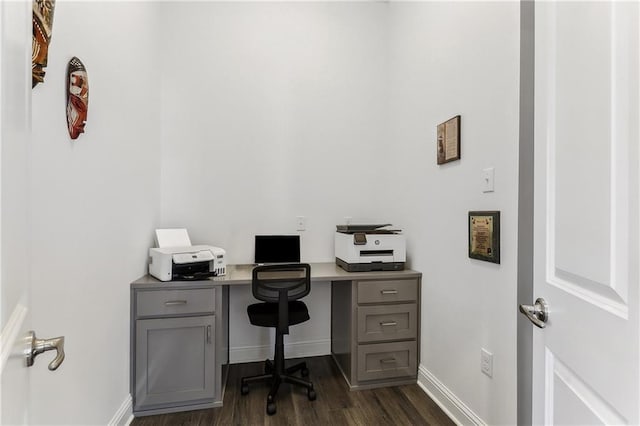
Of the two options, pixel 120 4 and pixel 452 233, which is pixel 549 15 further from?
pixel 120 4

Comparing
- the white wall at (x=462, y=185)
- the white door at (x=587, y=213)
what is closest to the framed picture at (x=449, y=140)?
the white wall at (x=462, y=185)

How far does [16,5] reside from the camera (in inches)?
20.9

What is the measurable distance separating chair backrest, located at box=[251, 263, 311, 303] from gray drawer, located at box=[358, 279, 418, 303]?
43 cm

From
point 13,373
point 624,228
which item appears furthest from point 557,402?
point 13,373

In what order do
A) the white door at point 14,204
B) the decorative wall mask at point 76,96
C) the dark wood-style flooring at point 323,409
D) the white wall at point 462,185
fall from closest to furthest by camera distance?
the white door at point 14,204 → the decorative wall mask at point 76,96 → the white wall at point 462,185 → the dark wood-style flooring at point 323,409

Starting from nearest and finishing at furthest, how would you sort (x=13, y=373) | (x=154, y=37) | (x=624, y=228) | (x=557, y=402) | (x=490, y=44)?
(x=13, y=373), (x=624, y=228), (x=557, y=402), (x=490, y=44), (x=154, y=37)

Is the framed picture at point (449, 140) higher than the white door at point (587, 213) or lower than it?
higher

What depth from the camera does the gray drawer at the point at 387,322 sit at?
7.36 ft

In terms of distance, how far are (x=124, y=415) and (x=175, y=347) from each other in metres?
0.42

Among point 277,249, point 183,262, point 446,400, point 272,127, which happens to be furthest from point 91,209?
point 446,400

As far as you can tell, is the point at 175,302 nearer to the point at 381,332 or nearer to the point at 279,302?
the point at 279,302

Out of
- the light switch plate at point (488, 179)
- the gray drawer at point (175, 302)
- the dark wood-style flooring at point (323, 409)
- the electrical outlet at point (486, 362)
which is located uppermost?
the light switch plate at point (488, 179)

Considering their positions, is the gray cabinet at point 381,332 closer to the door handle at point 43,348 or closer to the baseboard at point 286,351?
the baseboard at point 286,351

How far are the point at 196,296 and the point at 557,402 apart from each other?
72.5 inches
